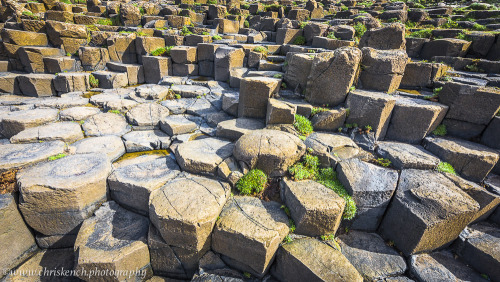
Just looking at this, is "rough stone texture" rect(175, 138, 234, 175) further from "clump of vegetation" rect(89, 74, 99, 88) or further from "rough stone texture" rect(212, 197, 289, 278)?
"clump of vegetation" rect(89, 74, 99, 88)

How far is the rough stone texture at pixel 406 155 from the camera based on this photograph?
4227mm

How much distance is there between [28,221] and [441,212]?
6750 mm

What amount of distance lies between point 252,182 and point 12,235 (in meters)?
3.96

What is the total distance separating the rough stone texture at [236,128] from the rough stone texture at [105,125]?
2443 millimetres

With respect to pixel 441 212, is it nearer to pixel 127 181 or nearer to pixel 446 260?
pixel 446 260

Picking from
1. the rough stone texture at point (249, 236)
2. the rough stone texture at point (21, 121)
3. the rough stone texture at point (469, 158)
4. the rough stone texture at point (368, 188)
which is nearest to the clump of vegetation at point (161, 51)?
the rough stone texture at point (21, 121)

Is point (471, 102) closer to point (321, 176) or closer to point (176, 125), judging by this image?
point (321, 176)

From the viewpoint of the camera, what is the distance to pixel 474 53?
8.33 meters

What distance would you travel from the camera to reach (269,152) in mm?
4051

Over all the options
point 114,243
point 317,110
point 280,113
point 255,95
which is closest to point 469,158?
point 317,110

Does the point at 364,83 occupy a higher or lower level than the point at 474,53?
lower

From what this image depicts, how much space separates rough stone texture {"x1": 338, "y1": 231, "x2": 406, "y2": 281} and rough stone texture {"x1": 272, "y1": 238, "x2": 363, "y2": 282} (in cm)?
54

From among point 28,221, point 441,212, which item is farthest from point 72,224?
point 441,212

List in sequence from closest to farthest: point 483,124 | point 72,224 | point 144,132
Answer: point 72,224, point 483,124, point 144,132
